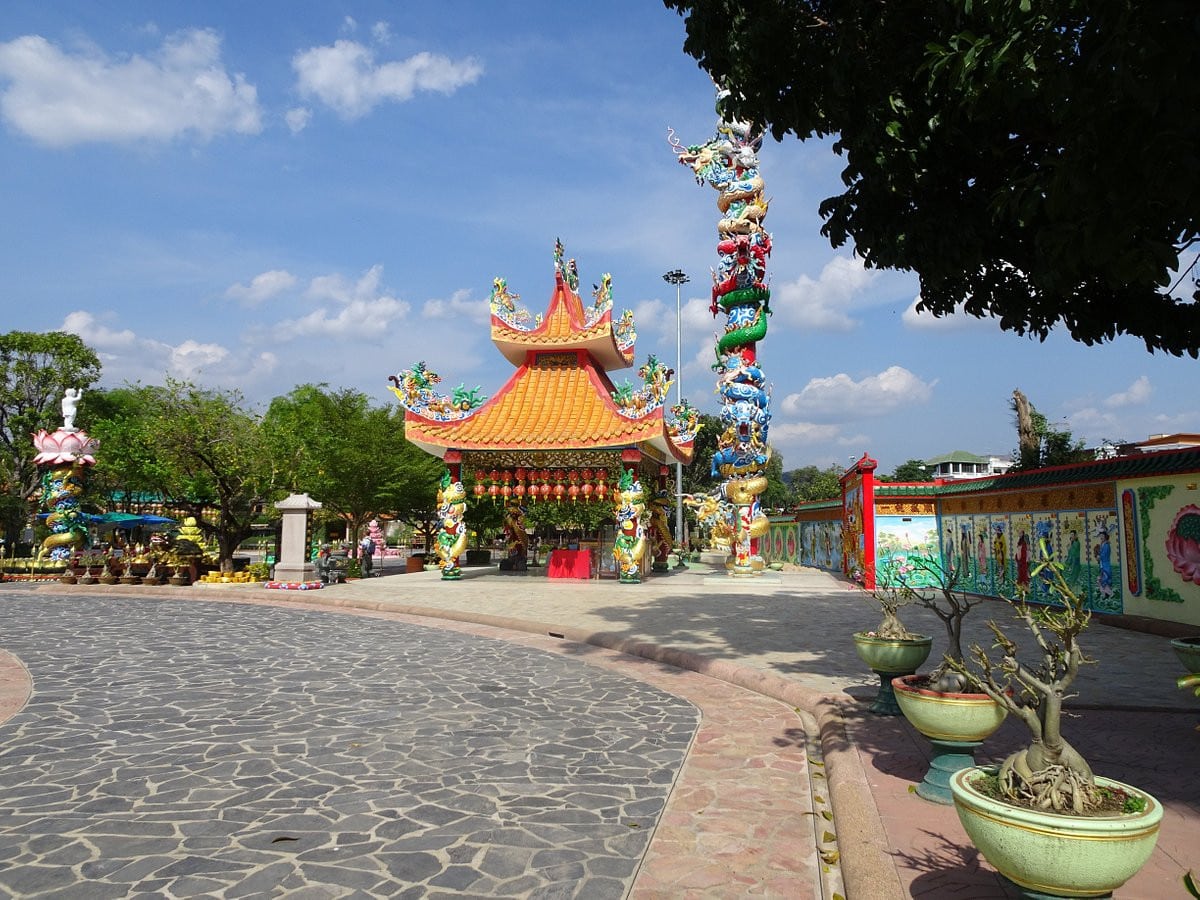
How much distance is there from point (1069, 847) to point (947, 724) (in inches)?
71.9

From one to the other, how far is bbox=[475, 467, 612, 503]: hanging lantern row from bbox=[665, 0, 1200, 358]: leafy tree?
54.0 ft

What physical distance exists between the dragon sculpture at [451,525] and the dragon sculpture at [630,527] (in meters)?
4.91

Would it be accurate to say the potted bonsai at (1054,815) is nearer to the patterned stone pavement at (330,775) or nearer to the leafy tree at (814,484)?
the patterned stone pavement at (330,775)

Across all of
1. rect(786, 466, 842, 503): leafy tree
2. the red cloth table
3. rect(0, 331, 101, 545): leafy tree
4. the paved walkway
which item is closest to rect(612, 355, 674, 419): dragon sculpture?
the red cloth table

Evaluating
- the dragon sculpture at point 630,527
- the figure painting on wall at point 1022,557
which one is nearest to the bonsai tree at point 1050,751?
the figure painting on wall at point 1022,557

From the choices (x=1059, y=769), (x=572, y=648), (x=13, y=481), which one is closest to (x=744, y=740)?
(x=1059, y=769)

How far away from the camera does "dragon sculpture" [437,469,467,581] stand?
23094 mm

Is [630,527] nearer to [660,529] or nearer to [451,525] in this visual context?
[451,525]

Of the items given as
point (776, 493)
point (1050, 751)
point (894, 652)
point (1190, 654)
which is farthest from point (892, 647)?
point (776, 493)

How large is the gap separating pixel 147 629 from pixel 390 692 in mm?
7024

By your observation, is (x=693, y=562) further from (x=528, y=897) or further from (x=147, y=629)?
(x=528, y=897)

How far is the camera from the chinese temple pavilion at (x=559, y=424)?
72.1ft

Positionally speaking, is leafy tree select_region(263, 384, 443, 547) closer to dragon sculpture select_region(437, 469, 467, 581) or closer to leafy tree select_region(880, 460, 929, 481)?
dragon sculpture select_region(437, 469, 467, 581)

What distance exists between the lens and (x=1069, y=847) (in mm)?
2625
